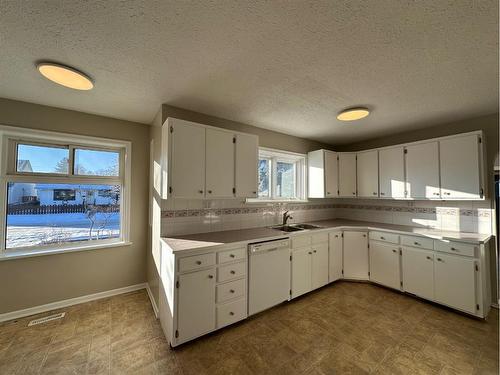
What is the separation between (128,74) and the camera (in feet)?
6.00

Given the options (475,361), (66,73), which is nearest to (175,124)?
(66,73)

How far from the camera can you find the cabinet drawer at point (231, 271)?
2.10 meters

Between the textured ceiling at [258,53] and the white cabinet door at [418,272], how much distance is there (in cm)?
190

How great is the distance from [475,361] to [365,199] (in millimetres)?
2597

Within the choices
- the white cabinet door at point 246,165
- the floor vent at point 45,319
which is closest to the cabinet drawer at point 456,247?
the white cabinet door at point 246,165

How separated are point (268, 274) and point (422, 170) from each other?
2.72 meters

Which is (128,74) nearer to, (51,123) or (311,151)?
(51,123)

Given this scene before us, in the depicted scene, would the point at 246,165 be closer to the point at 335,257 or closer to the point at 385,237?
the point at 335,257

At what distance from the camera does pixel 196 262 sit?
1965mm

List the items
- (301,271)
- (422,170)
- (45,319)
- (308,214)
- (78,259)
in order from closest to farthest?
(45,319), (78,259), (301,271), (422,170), (308,214)

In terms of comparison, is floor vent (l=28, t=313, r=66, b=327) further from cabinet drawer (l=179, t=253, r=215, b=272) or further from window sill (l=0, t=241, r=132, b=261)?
cabinet drawer (l=179, t=253, r=215, b=272)

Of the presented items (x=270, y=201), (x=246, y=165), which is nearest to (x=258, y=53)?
(x=246, y=165)

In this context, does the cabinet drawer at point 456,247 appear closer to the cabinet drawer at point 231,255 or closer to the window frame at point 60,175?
the cabinet drawer at point 231,255

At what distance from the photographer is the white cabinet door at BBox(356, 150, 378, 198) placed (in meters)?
3.55
